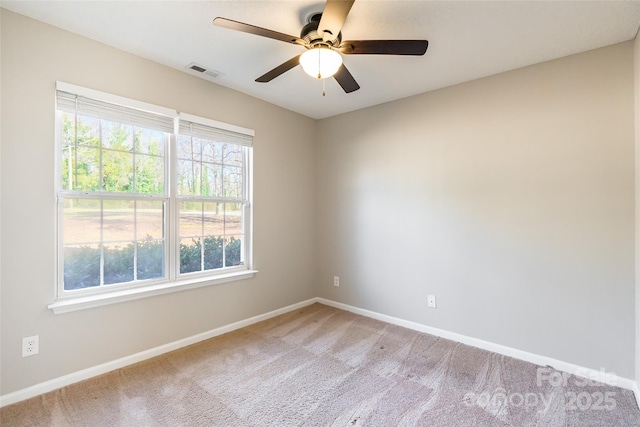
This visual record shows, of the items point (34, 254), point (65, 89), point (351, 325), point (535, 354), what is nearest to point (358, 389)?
point (351, 325)

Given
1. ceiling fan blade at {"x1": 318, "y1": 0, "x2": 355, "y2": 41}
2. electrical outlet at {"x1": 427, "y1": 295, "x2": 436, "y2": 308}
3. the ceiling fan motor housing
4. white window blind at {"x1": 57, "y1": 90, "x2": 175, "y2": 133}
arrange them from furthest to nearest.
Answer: electrical outlet at {"x1": 427, "y1": 295, "x2": 436, "y2": 308} → white window blind at {"x1": 57, "y1": 90, "x2": 175, "y2": 133} → the ceiling fan motor housing → ceiling fan blade at {"x1": 318, "y1": 0, "x2": 355, "y2": 41}

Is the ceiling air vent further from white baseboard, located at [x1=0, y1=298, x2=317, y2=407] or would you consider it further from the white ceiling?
white baseboard, located at [x1=0, y1=298, x2=317, y2=407]

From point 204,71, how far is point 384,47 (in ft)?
5.69

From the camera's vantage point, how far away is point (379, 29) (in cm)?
199

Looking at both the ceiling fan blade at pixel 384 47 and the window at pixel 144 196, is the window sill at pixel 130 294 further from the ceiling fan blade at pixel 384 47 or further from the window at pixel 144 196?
the ceiling fan blade at pixel 384 47

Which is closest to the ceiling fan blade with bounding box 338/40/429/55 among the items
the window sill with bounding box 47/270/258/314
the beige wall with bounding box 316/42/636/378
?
the beige wall with bounding box 316/42/636/378

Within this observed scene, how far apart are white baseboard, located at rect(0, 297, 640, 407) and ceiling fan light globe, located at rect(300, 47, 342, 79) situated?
255 cm

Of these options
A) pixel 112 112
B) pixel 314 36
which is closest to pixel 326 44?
pixel 314 36

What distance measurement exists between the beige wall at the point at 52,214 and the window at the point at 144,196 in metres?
0.10

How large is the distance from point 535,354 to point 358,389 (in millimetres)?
1570

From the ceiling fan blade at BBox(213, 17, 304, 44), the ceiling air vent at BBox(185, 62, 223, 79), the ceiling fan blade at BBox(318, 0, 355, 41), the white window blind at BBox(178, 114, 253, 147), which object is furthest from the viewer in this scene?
the white window blind at BBox(178, 114, 253, 147)

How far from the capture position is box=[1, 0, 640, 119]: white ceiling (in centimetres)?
179

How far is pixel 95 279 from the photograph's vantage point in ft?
7.33

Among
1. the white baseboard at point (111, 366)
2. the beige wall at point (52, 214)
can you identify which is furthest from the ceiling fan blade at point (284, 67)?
the white baseboard at point (111, 366)
